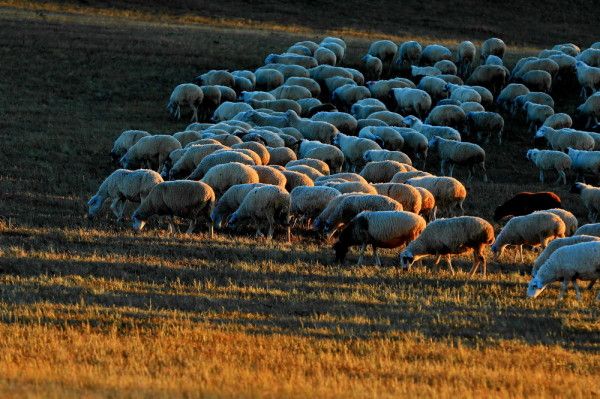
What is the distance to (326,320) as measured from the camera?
1298 cm

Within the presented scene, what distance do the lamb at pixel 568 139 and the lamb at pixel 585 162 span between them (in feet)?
6.43

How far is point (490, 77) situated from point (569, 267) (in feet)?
78.9

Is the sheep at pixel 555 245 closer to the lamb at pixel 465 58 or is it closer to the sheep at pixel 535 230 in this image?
the sheep at pixel 535 230

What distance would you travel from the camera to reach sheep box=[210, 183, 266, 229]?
19359 millimetres

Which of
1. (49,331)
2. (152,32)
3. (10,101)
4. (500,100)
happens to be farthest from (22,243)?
(152,32)

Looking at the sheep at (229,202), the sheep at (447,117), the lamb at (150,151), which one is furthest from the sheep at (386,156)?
the sheep at (447,117)

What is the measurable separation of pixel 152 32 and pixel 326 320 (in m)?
33.9

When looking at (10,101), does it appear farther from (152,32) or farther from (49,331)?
(49,331)

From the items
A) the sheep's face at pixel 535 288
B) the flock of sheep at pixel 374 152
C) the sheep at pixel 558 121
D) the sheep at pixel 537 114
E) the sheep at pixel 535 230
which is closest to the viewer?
the sheep's face at pixel 535 288

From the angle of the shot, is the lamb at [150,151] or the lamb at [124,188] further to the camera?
the lamb at [150,151]

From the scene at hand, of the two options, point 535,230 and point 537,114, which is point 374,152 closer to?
point 535,230

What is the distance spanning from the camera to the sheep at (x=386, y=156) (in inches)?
972

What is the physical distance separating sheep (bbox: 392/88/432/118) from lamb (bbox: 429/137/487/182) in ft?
19.3

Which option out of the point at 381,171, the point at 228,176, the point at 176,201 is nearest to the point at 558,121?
the point at 381,171
